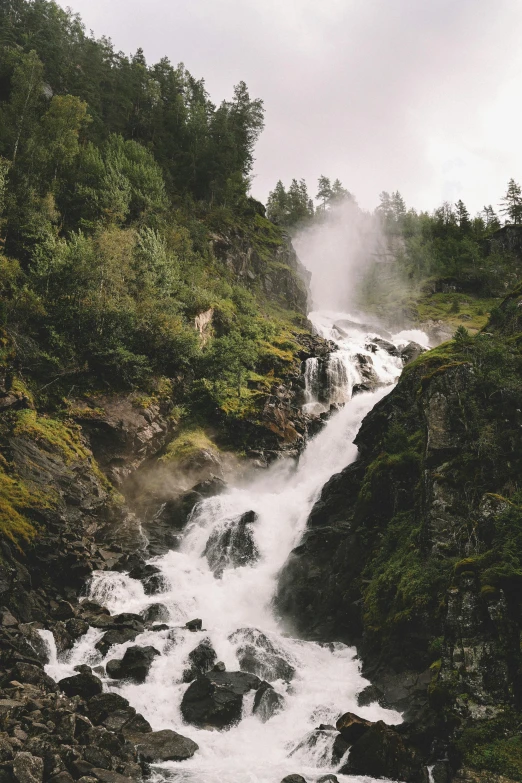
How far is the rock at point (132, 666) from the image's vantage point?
1655 cm

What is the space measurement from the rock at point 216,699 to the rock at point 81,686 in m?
2.85

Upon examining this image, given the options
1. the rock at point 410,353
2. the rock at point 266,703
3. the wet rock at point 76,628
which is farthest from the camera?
the rock at point 410,353

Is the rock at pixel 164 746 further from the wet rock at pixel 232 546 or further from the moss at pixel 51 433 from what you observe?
the moss at pixel 51 433

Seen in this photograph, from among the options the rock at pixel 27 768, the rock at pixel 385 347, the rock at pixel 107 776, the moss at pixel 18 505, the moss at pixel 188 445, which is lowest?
the rock at pixel 107 776

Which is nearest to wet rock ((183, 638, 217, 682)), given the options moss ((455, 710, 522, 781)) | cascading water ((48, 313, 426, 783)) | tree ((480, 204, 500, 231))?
cascading water ((48, 313, 426, 783))

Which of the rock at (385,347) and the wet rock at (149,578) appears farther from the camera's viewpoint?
the rock at (385,347)

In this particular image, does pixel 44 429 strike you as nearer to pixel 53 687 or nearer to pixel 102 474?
pixel 102 474

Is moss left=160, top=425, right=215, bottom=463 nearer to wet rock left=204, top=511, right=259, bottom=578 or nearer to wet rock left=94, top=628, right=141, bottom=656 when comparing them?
wet rock left=204, top=511, right=259, bottom=578

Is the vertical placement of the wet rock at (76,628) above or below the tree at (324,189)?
below

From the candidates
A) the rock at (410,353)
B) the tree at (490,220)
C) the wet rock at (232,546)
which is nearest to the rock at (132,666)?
the wet rock at (232,546)

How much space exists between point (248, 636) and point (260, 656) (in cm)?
125

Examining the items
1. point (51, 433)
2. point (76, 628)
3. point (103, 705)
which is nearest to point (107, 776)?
point (103, 705)

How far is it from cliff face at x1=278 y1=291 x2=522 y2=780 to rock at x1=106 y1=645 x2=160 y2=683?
7.13 m

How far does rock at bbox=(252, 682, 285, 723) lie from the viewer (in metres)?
15.6
